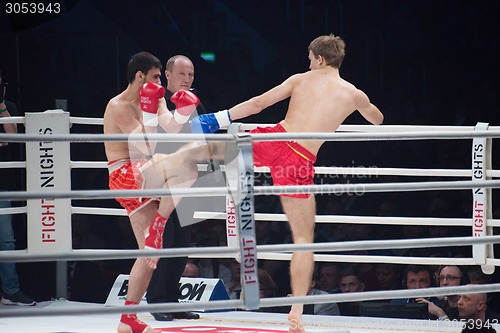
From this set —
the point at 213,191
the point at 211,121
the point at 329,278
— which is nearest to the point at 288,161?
the point at 211,121

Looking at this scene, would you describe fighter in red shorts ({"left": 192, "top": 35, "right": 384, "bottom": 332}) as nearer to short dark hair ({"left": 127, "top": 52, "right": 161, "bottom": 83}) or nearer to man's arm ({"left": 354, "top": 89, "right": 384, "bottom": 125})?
man's arm ({"left": 354, "top": 89, "right": 384, "bottom": 125})

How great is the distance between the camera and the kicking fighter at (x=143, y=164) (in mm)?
3000

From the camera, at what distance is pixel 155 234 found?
2967 millimetres

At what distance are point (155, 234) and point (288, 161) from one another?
625 mm

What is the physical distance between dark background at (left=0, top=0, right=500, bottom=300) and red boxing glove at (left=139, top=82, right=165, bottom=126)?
2.81m

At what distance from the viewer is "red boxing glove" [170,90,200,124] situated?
3098 mm

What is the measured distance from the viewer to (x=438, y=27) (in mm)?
5910

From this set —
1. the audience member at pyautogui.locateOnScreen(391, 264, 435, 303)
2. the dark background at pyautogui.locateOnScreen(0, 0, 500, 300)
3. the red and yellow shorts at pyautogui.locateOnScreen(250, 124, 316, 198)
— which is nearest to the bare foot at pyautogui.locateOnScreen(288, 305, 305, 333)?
the red and yellow shorts at pyautogui.locateOnScreen(250, 124, 316, 198)

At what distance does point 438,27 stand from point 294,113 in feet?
9.79

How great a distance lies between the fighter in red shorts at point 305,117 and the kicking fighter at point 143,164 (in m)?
0.29

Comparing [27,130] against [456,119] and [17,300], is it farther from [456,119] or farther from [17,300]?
[456,119]

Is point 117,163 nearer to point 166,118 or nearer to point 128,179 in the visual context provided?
point 128,179

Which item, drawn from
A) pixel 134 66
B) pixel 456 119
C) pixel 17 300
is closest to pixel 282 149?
pixel 134 66

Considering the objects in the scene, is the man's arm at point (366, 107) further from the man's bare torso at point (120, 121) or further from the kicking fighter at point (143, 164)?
the man's bare torso at point (120, 121)
